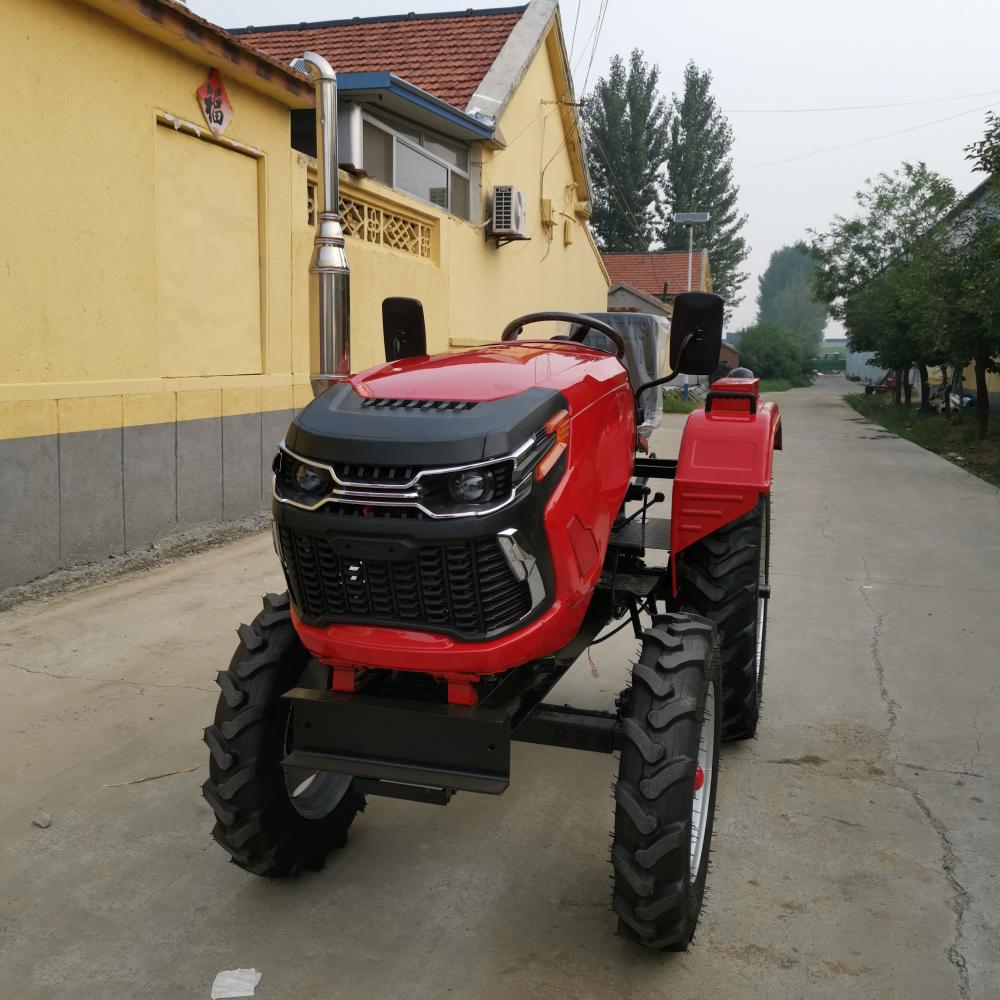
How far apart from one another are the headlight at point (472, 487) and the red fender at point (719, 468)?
1.37m

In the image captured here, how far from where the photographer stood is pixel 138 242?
7.25m

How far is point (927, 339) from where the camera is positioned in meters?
19.5

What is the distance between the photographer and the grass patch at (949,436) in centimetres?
1531

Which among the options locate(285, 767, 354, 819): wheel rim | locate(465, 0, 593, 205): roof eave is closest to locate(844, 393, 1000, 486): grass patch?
locate(465, 0, 593, 205): roof eave

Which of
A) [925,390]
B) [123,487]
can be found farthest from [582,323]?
[925,390]

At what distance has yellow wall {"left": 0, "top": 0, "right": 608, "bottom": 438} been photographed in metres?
6.23

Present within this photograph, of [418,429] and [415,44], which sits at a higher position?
[415,44]

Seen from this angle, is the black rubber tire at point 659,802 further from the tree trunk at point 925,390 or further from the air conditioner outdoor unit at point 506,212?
the tree trunk at point 925,390

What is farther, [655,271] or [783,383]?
[783,383]

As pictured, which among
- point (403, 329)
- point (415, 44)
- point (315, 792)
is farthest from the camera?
point (415, 44)

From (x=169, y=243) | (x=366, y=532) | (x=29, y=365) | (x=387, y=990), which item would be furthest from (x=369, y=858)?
(x=169, y=243)

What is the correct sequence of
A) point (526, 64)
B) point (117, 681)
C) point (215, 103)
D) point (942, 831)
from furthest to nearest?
point (526, 64) < point (215, 103) < point (117, 681) < point (942, 831)

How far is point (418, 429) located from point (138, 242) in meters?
5.46

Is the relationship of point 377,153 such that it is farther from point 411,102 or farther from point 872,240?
point 872,240
